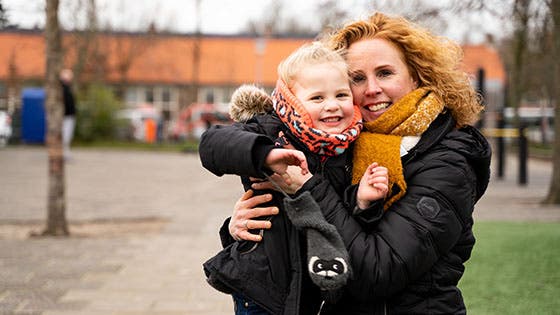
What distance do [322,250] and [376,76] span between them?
0.69 m

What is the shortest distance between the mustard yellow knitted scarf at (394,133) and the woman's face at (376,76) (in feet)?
0.28

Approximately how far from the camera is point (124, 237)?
971cm

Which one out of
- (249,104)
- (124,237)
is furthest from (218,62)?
(249,104)

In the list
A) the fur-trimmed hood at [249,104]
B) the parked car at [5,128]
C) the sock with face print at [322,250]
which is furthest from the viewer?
the parked car at [5,128]

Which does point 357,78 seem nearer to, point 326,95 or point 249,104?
point 326,95

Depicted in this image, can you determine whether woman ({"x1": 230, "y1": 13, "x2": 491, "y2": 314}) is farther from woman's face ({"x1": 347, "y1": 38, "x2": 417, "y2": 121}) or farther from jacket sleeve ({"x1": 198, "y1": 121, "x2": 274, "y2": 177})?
jacket sleeve ({"x1": 198, "y1": 121, "x2": 274, "y2": 177})

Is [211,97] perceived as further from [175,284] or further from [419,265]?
[419,265]

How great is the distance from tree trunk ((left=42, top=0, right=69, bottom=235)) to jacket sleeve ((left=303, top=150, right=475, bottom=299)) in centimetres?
770

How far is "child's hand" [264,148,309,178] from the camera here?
2461 mm

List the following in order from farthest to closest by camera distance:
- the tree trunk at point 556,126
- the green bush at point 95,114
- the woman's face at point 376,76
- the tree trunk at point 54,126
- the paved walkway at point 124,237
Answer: the green bush at point 95,114 < the tree trunk at point 556,126 < the tree trunk at point 54,126 < the paved walkway at point 124,237 < the woman's face at point 376,76

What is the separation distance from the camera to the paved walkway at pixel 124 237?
6215mm

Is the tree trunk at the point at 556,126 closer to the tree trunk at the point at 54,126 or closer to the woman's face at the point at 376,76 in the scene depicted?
the tree trunk at the point at 54,126

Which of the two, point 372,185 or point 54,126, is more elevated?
point 372,185

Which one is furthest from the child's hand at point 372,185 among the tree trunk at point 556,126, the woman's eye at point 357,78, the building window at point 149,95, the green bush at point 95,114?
the building window at point 149,95
